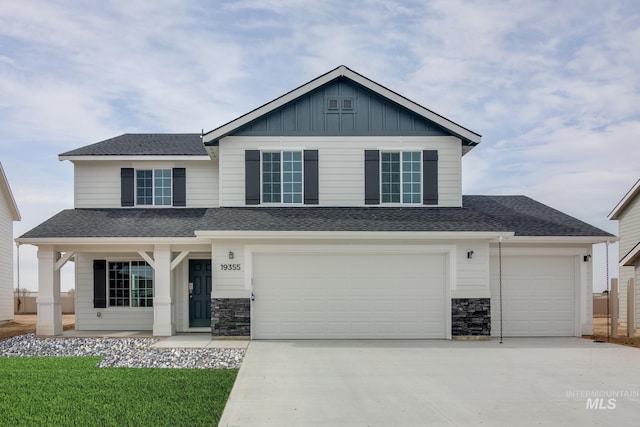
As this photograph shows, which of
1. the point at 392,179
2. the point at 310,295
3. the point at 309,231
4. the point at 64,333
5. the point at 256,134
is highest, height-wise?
the point at 256,134

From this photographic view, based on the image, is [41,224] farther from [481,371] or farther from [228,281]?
[481,371]

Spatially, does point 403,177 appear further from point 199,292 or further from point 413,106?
point 199,292

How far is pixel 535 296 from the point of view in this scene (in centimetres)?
1605

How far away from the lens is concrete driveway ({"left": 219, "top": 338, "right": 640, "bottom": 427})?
25.5ft

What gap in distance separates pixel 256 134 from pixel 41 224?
6559 millimetres

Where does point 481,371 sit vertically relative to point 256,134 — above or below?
below

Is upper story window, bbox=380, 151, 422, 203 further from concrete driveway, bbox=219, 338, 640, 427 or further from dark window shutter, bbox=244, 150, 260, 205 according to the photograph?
concrete driveway, bbox=219, 338, 640, 427

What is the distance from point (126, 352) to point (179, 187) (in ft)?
19.6

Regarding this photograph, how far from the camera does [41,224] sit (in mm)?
16453

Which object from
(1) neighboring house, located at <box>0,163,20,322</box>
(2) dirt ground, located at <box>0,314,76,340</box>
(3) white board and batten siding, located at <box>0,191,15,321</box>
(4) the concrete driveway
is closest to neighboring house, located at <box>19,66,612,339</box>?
(4) the concrete driveway

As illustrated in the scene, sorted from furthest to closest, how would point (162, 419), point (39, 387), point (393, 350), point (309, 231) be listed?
point (309, 231)
point (393, 350)
point (39, 387)
point (162, 419)

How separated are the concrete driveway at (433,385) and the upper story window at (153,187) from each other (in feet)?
20.4

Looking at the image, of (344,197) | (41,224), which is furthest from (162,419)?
(41,224)

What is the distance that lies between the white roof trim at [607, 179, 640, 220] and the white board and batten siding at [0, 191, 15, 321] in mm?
23656
